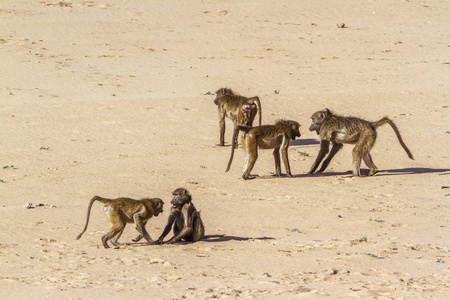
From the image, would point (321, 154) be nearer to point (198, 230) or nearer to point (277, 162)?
point (277, 162)

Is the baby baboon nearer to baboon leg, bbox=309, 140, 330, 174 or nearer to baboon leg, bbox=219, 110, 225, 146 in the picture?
baboon leg, bbox=309, 140, 330, 174

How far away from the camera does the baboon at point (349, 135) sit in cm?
1441

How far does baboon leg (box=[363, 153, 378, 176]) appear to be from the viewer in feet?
47.9

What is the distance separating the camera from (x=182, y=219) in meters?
10.4

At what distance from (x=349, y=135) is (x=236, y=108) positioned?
290cm

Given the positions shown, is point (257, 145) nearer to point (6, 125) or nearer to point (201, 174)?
point (201, 174)

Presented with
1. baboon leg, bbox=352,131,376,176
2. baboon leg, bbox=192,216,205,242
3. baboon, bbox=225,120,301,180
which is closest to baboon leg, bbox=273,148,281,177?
baboon, bbox=225,120,301,180

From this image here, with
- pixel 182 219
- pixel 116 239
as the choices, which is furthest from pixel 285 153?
pixel 116 239

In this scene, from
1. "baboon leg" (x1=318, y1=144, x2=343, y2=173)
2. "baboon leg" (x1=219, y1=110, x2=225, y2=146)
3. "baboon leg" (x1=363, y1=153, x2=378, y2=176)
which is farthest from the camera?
"baboon leg" (x1=219, y1=110, x2=225, y2=146)

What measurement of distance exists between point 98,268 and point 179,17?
21149 millimetres

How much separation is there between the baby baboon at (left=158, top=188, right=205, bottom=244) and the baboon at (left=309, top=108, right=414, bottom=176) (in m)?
4.93

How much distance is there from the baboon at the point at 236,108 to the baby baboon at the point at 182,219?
6.03m

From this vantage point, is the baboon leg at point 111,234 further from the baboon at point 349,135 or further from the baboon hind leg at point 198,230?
the baboon at point 349,135

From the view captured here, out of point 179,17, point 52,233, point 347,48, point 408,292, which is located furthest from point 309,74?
point 408,292
